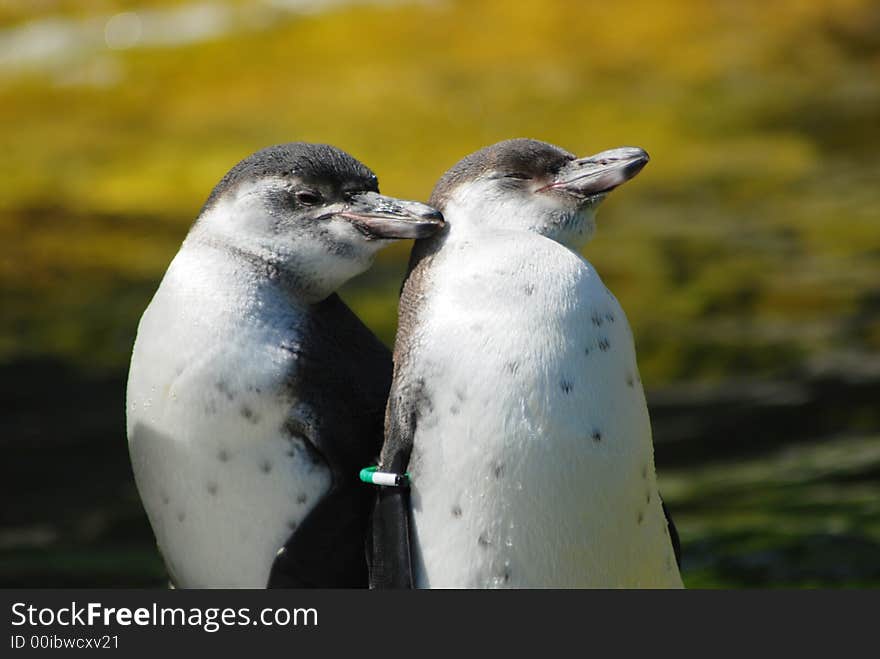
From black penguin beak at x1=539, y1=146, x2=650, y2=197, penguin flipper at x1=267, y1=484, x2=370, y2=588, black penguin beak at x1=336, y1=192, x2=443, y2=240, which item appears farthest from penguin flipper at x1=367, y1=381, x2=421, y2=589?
black penguin beak at x1=539, y1=146, x2=650, y2=197

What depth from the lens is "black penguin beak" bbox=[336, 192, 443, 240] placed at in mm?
3361

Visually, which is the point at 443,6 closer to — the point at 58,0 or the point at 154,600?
the point at 58,0

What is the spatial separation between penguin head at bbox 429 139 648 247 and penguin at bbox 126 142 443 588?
118mm

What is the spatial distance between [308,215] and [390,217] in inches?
9.0

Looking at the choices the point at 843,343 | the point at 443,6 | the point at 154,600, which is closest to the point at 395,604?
the point at 154,600

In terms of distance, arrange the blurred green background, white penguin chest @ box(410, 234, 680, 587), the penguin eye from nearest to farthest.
Result: 1. white penguin chest @ box(410, 234, 680, 587)
2. the penguin eye
3. the blurred green background

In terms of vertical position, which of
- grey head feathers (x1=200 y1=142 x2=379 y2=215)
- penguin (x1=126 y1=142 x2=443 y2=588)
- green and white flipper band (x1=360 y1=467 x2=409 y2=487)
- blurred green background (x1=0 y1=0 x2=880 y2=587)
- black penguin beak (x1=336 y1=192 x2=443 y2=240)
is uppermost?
blurred green background (x1=0 y1=0 x2=880 y2=587)

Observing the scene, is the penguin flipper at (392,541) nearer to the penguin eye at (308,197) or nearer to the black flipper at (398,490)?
the black flipper at (398,490)

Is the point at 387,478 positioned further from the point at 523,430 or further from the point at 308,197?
the point at 308,197

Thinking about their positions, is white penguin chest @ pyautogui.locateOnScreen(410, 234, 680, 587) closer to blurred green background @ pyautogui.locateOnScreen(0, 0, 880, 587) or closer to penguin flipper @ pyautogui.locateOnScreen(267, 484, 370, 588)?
penguin flipper @ pyautogui.locateOnScreen(267, 484, 370, 588)

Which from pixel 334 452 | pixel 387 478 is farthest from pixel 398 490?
pixel 334 452

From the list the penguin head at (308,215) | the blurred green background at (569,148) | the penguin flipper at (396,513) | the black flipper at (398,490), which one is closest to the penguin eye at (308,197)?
the penguin head at (308,215)

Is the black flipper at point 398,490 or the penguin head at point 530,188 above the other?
the penguin head at point 530,188

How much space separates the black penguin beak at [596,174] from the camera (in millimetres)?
3426
